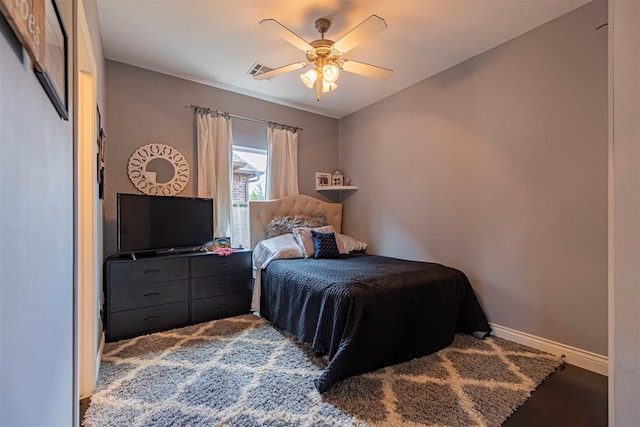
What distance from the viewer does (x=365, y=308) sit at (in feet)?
6.54

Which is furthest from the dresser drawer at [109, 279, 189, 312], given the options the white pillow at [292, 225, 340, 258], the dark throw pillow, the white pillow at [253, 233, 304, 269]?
the dark throw pillow

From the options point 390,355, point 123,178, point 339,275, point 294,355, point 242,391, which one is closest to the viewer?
point 242,391

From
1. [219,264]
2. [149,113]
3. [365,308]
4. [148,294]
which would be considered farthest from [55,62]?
[149,113]

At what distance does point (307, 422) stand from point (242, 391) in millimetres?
495

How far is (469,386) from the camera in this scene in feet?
6.16

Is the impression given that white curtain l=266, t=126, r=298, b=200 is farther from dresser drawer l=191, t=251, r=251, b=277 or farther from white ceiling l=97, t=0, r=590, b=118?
dresser drawer l=191, t=251, r=251, b=277

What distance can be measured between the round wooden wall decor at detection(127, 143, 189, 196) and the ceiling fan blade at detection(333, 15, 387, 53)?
213 centimetres

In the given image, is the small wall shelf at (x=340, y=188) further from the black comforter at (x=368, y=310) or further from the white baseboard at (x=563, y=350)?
the white baseboard at (x=563, y=350)

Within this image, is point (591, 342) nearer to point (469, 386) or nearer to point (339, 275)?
point (469, 386)

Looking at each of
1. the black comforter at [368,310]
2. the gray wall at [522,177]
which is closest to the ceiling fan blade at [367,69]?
the gray wall at [522,177]

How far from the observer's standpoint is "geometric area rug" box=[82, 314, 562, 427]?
5.24 feet

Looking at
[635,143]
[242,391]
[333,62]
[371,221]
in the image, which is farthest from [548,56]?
[242,391]

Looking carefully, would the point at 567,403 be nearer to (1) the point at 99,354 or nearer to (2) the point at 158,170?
(1) the point at 99,354

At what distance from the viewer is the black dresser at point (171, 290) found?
250cm
